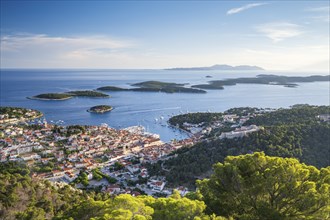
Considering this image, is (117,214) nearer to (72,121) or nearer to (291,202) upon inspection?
(291,202)

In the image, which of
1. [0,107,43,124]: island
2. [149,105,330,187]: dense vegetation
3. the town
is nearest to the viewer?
[149,105,330,187]: dense vegetation

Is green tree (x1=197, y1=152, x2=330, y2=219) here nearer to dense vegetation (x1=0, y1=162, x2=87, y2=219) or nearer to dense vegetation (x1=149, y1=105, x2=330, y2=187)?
dense vegetation (x1=0, y1=162, x2=87, y2=219)

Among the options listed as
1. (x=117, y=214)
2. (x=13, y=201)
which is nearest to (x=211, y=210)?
(x=117, y=214)

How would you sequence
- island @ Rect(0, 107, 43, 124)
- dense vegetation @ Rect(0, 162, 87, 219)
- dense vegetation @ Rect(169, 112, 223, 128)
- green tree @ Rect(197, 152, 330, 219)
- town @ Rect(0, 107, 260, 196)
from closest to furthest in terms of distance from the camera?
green tree @ Rect(197, 152, 330, 219) < dense vegetation @ Rect(0, 162, 87, 219) < town @ Rect(0, 107, 260, 196) < island @ Rect(0, 107, 43, 124) < dense vegetation @ Rect(169, 112, 223, 128)

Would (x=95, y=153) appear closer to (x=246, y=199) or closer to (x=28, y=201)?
(x=28, y=201)

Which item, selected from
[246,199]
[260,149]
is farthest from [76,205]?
[260,149]

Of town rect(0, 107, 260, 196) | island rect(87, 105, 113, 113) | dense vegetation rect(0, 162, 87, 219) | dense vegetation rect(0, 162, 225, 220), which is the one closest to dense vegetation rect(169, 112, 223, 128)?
town rect(0, 107, 260, 196)
